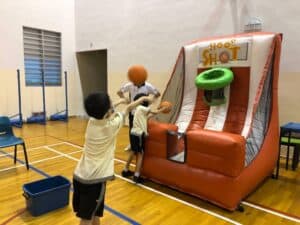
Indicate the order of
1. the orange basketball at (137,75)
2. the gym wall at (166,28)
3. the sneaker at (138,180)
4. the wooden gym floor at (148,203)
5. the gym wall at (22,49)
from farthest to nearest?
the gym wall at (22,49) < the gym wall at (166,28) < the orange basketball at (137,75) < the sneaker at (138,180) < the wooden gym floor at (148,203)

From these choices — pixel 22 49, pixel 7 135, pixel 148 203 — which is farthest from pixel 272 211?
pixel 22 49

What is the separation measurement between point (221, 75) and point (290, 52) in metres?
1.37

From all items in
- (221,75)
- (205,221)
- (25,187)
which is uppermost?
(221,75)

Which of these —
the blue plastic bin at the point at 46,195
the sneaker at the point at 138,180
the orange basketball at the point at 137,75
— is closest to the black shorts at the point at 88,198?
the blue plastic bin at the point at 46,195

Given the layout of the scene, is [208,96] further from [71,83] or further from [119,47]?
[71,83]

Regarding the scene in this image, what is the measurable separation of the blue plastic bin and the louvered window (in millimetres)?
4714

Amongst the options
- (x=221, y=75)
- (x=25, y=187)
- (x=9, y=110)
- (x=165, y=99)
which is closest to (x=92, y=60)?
(x=9, y=110)

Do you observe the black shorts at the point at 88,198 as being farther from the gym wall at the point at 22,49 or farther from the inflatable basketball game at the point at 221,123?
the gym wall at the point at 22,49

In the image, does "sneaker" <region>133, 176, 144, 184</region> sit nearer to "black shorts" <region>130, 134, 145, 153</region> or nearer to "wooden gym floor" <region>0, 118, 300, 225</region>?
"wooden gym floor" <region>0, 118, 300, 225</region>

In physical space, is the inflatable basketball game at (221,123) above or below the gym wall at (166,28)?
below

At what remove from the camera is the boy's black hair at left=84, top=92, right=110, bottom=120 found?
5.23 ft

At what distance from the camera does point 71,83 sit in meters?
7.67

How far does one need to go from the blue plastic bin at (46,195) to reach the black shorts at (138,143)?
0.85 m

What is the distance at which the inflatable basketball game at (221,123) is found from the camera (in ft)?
7.86
